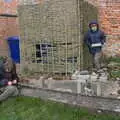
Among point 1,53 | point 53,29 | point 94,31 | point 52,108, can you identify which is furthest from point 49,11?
point 1,53

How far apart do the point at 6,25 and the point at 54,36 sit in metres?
2.88

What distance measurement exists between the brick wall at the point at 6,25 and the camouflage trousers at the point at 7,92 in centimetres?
259

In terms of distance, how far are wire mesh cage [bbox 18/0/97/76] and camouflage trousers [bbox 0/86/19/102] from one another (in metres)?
0.72

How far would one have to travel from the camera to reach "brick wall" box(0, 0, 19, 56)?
10938 mm

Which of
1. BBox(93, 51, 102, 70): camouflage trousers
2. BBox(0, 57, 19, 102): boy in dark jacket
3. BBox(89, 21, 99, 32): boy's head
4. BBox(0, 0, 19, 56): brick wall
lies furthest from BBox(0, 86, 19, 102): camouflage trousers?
BBox(0, 0, 19, 56): brick wall

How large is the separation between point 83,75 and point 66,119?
3.82 ft

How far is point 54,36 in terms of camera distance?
863 cm

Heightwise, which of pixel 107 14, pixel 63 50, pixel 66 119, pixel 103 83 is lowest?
pixel 66 119

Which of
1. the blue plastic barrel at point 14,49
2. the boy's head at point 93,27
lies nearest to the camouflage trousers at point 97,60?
the boy's head at point 93,27

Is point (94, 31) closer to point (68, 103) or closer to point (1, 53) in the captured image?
point (68, 103)

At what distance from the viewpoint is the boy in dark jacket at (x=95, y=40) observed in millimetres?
8633

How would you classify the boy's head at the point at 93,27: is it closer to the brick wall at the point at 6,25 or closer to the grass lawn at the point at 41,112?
the grass lawn at the point at 41,112

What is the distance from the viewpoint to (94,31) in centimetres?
872

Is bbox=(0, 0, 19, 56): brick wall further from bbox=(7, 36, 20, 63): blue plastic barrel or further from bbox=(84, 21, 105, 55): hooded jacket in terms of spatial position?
bbox=(84, 21, 105, 55): hooded jacket
